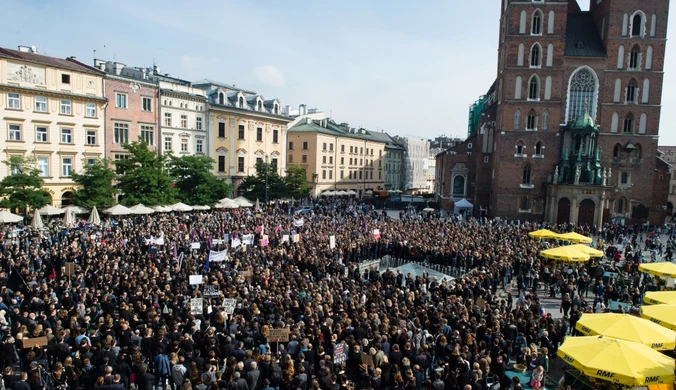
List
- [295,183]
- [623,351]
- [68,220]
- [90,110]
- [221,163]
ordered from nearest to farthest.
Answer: [623,351] < [68,220] < [90,110] < [295,183] < [221,163]

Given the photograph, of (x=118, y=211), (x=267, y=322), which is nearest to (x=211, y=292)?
(x=267, y=322)

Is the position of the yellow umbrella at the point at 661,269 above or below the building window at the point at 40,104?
below

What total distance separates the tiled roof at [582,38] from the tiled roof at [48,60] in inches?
1713

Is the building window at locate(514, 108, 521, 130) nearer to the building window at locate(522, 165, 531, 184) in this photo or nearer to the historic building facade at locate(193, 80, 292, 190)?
the building window at locate(522, 165, 531, 184)

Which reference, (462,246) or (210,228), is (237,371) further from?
(210,228)

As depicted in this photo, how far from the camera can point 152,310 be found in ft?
41.7

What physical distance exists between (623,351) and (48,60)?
42804mm

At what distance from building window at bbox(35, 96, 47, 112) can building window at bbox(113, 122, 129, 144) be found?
5.81 meters

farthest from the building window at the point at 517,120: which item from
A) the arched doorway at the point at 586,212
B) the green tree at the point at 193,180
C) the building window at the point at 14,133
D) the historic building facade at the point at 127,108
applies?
the building window at the point at 14,133

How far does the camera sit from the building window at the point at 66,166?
3841 centimetres

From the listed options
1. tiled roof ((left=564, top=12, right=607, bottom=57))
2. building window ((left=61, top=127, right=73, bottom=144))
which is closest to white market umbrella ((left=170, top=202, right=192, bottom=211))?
building window ((left=61, top=127, right=73, bottom=144))

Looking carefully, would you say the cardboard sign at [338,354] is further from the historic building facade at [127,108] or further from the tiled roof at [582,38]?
the tiled roof at [582,38]

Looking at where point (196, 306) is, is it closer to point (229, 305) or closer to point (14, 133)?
point (229, 305)

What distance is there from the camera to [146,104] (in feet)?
146
